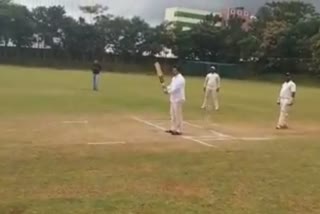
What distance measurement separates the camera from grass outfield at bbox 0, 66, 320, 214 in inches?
325

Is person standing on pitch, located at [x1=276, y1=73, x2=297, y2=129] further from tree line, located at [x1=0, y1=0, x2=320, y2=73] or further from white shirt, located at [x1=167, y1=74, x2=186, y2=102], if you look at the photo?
tree line, located at [x1=0, y1=0, x2=320, y2=73]

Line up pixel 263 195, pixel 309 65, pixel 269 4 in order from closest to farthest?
pixel 263 195, pixel 309 65, pixel 269 4

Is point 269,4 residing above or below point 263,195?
above

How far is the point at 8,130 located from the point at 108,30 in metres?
77.7

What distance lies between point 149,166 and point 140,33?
83047 mm

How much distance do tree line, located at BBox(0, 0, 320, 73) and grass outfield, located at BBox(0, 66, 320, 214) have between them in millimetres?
65327

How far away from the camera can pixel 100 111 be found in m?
22.8

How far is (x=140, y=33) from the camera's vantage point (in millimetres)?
93125

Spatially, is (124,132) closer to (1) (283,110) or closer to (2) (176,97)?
(2) (176,97)

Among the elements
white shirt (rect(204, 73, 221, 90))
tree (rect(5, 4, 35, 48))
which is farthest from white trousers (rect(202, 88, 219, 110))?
tree (rect(5, 4, 35, 48))

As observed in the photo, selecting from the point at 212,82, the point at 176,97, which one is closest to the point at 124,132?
the point at 176,97

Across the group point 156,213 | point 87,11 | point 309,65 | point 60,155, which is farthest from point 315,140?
point 87,11

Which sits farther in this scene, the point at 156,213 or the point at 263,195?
the point at 263,195

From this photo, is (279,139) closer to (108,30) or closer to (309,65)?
(309,65)
